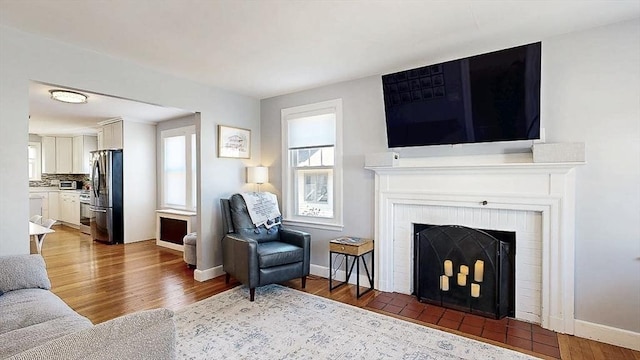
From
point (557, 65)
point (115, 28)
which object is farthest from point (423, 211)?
point (115, 28)

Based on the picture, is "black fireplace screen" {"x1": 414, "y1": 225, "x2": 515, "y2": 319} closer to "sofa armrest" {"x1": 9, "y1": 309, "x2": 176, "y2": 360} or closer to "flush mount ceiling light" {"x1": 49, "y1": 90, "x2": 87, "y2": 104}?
"sofa armrest" {"x1": 9, "y1": 309, "x2": 176, "y2": 360}

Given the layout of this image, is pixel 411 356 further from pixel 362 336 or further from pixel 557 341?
pixel 557 341

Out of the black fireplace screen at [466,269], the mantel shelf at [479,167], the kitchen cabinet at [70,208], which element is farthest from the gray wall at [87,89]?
the kitchen cabinet at [70,208]

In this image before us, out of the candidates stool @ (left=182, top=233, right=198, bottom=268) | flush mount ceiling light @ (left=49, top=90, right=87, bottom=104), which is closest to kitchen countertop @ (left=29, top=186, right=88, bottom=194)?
flush mount ceiling light @ (left=49, top=90, right=87, bottom=104)

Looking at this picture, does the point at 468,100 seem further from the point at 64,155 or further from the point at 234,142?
the point at 64,155

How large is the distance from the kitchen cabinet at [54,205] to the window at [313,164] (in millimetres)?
7139

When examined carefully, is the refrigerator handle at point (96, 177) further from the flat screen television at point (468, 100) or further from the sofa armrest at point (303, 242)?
the flat screen television at point (468, 100)

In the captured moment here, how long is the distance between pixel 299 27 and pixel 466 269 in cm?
253

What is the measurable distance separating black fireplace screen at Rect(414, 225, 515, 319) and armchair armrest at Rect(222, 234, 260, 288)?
163cm

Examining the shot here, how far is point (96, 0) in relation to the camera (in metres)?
1.94

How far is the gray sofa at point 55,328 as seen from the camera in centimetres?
87

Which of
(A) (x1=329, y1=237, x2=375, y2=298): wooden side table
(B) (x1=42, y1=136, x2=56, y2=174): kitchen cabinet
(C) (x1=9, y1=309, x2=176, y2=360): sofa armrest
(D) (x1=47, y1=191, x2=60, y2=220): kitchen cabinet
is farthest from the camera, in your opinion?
(D) (x1=47, y1=191, x2=60, y2=220): kitchen cabinet

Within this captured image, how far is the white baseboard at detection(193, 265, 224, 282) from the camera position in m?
3.72

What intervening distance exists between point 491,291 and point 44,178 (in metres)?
10.1
